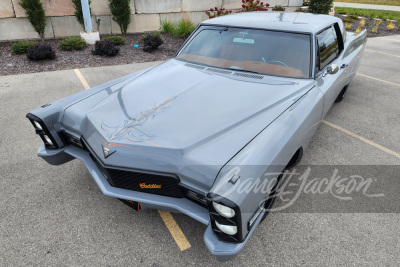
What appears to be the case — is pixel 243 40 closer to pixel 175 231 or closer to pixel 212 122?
pixel 212 122

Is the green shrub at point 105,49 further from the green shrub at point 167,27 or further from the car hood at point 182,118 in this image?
the car hood at point 182,118

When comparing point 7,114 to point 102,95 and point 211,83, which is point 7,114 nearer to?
point 102,95

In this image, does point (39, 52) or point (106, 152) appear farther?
point (39, 52)

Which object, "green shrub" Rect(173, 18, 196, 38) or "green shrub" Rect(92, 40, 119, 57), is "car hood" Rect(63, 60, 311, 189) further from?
"green shrub" Rect(173, 18, 196, 38)

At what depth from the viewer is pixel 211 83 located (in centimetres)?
283

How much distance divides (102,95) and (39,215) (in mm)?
1364

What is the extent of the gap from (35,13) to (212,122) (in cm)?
930

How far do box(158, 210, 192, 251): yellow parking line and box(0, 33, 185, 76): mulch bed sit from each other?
20.2 ft

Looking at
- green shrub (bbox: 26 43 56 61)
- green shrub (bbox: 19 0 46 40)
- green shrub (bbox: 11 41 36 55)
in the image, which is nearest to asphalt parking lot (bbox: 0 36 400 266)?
green shrub (bbox: 26 43 56 61)

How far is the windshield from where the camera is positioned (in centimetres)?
296

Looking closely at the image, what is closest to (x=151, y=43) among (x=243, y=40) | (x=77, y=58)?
(x=77, y=58)

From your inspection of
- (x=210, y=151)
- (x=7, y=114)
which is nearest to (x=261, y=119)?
(x=210, y=151)

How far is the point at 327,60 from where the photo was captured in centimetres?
347

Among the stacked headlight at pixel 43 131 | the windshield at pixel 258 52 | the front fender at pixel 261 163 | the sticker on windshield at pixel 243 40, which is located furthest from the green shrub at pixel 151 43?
the front fender at pixel 261 163
